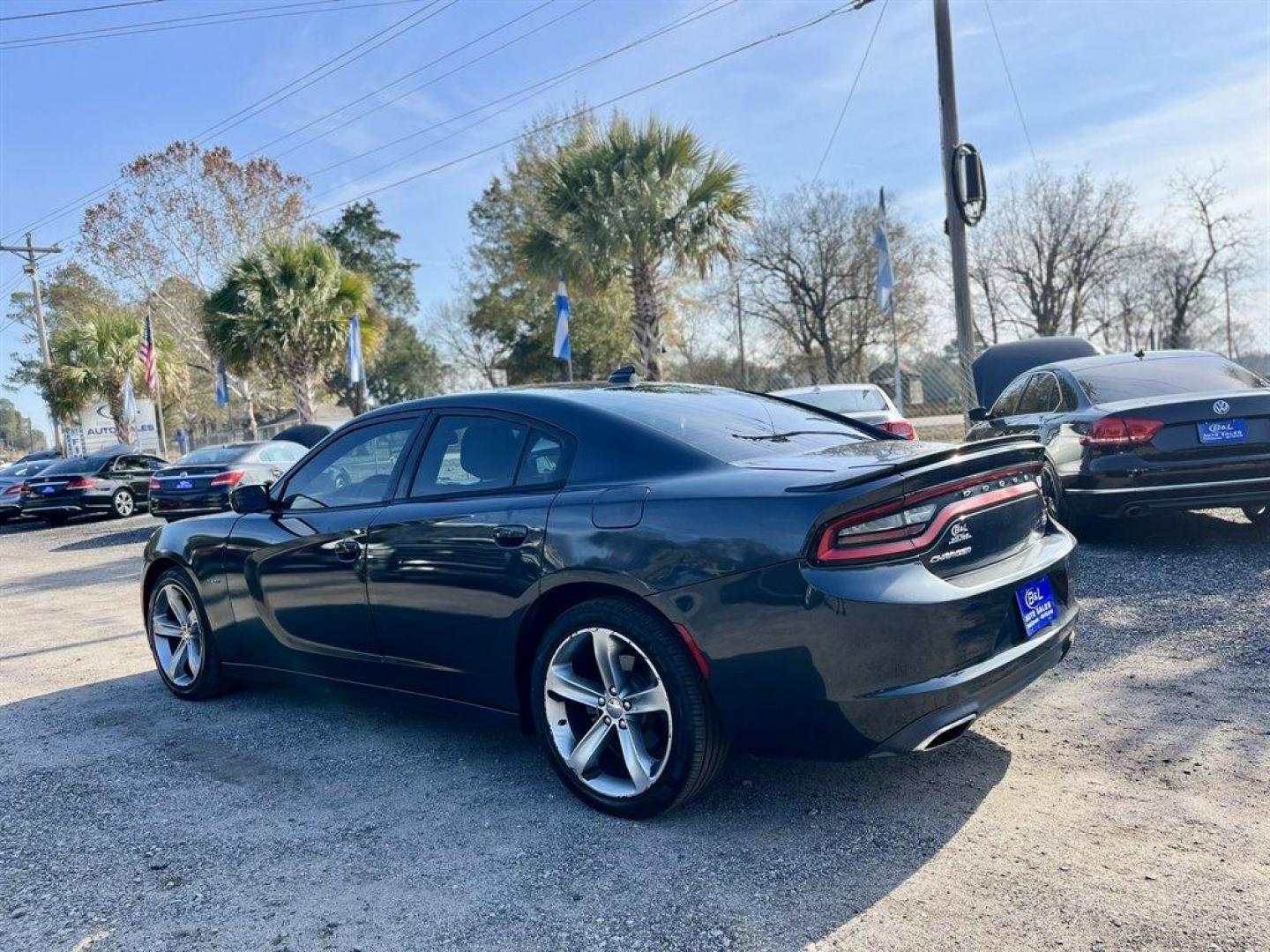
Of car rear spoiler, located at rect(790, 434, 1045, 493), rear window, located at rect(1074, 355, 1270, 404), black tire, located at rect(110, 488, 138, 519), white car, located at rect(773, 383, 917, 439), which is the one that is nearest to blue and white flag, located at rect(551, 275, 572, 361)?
white car, located at rect(773, 383, 917, 439)

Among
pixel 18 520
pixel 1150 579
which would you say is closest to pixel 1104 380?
pixel 1150 579

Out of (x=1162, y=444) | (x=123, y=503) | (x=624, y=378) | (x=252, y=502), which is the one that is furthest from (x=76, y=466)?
(x=1162, y=444)

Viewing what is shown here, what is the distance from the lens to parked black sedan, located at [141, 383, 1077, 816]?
271 centimetres

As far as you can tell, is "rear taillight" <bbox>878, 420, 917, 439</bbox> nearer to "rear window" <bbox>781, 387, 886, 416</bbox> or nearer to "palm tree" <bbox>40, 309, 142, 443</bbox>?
"rear window" <bbox>781, 387, 886, 416</bbox>

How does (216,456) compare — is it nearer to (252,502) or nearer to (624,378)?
(252,502)

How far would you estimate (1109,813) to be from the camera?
2949mm

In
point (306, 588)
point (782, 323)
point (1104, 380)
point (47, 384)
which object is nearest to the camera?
point (306, 588)

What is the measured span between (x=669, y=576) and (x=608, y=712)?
1.82 ft

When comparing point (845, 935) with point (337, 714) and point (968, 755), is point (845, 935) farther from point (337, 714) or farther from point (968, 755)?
point (337, 714)

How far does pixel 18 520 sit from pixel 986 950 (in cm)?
2314

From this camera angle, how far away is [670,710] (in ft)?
9.61

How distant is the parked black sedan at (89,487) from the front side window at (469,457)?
16276mm

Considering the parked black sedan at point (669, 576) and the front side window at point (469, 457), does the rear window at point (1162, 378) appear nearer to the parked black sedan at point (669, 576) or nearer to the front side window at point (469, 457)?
the parked black sedan at point (669, 576)

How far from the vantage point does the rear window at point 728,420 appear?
Answer: 10.9 ft
